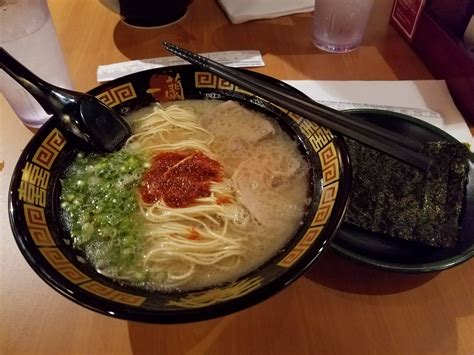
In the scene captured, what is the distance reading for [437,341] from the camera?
35.4 inches

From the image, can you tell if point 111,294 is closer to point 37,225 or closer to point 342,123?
point 37,225

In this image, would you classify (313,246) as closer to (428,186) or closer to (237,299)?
(237,299)

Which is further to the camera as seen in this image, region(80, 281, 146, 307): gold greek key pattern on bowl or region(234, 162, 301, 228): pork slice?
region(234, 162, 301, 228): pork slice

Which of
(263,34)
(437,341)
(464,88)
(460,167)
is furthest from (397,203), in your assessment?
(263,34)

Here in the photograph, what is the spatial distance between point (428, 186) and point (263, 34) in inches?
41.8

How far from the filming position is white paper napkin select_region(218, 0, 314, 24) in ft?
6.10

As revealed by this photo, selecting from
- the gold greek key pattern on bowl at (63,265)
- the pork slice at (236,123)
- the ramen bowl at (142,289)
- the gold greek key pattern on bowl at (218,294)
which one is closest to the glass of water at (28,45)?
the ramen bowl at (142,289)

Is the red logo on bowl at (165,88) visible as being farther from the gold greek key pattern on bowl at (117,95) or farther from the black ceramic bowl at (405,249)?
the black ceramic bowl at (405,249)

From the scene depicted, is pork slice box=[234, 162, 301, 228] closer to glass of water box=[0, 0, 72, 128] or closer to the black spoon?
the black spoon

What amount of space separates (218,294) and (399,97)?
42.5 inches

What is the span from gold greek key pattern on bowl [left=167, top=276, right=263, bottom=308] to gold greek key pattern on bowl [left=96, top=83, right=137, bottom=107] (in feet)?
2.06

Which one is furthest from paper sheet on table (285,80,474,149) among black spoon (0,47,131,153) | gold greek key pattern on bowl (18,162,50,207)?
gold greek key pattern on bowl (18,162,50,207)

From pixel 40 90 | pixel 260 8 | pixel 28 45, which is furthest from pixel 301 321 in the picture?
pixel 260 8

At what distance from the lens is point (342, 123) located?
98 cm
